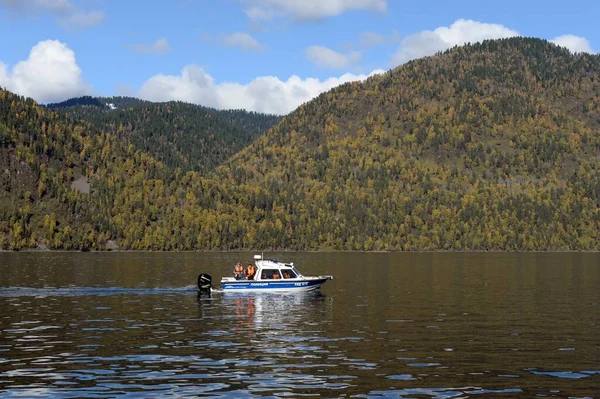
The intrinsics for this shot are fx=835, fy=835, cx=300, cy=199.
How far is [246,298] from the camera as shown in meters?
98.7

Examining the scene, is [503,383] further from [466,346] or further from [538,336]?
[538,336]

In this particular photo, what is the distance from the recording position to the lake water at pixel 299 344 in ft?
140

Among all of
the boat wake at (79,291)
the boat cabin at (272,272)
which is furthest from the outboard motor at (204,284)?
the boat cabin at (272,272)

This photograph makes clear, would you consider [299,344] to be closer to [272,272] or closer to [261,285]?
[261,285]

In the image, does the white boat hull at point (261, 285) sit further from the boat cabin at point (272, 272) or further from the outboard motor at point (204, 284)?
the outboard motor at point (204, 284)

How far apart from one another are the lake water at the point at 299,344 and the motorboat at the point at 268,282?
2.01 metres

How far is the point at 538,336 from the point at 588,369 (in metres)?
14.4

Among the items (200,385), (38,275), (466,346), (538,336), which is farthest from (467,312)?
(38,275)

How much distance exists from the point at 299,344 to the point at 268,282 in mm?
45914

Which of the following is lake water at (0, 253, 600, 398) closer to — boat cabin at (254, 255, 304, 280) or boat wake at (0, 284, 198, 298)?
boat wake at (0, 284, 198, 298)

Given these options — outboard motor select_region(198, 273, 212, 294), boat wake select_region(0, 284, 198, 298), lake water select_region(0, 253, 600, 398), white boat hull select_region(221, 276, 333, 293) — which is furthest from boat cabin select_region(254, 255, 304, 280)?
boat wake select_region(0, 284, 198, 298)

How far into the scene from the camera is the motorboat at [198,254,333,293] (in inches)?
4055

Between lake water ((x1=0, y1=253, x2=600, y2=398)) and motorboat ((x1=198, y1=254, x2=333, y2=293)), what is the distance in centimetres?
201

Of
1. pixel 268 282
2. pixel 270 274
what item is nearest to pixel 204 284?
pixel 268 282
